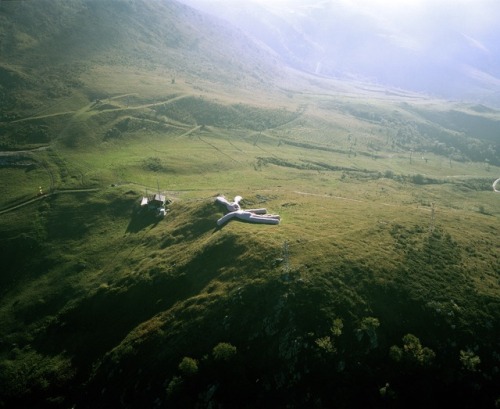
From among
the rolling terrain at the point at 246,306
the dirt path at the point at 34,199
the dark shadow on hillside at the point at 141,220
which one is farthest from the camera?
the dirt path at the point at 34,199

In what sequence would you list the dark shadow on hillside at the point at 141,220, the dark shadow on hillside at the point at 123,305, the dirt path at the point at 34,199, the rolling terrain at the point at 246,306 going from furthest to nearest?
the dirt path at the point at 34,199 < the dark shadow on hillside at the point at 141,220 < the dark shadow on hillside at the point at 123,305 < the rolling terrain at the point at 246,306

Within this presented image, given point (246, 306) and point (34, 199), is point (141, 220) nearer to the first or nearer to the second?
point (34, 199)

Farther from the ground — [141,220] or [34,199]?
[141,220]

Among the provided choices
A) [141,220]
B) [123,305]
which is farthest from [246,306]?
[141,220]

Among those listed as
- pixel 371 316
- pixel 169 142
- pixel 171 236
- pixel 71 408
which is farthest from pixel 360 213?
pixel 169 142

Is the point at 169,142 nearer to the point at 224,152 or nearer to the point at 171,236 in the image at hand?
the point at 224,152

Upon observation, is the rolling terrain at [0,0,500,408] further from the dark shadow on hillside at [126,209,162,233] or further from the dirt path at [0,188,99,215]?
the dirt path at [0,188,99,215]

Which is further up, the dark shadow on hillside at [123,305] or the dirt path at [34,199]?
the dark shadow on hillside at [123,305]

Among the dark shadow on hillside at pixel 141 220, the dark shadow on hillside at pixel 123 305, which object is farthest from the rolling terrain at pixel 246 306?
the dark shadow on hillside at pixel 141 220

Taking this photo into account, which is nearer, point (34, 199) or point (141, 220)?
point (141, 220)

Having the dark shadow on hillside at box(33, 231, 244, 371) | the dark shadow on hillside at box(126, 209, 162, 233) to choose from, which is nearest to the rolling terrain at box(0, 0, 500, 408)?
the dark shadow on hillside at box(33, 231, 244, 371)

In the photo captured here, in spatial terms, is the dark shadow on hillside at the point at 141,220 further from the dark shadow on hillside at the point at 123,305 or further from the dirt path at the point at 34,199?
the dirt path at the point at 34,199
